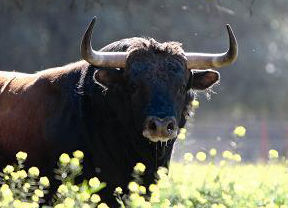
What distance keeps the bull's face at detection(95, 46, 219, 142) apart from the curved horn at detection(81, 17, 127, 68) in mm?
83

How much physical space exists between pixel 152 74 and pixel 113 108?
0.51 meters

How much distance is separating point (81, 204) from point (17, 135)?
297 cm

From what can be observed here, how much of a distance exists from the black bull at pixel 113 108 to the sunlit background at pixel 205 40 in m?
1.95

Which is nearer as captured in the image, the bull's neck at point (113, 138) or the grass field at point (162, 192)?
the grass field at point (162, 192)

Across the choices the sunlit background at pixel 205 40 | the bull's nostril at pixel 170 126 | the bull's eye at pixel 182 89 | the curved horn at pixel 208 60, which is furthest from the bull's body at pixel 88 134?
the sunlit background at pixel 205 40

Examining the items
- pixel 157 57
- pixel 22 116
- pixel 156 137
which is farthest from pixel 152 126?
pixel 22 116

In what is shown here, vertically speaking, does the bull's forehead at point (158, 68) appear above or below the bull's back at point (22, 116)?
above

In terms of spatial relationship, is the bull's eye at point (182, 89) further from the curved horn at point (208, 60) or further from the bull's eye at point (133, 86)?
the bull's eye at point (133, 86)

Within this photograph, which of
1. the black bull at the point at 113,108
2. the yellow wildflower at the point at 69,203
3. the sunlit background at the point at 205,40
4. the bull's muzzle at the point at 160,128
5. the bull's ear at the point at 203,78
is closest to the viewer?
the yellow wildflower at the point at 69,203

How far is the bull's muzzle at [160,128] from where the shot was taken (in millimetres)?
9461

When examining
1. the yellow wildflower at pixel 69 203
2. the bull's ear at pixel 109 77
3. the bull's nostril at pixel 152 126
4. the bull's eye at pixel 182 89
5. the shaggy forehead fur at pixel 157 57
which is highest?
the yellow wildflower at pixel 69 203

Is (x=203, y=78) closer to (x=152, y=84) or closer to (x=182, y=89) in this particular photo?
(x=182, y=89)

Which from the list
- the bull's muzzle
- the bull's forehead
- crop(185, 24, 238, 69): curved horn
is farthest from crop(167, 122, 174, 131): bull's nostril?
crop(185, 24, 238, 69): curved horn

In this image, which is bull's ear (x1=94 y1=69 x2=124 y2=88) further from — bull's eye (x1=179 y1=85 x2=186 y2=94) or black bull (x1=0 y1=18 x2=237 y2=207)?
bull's eye (x1=179 y1=85 x2=186 y2=94)
